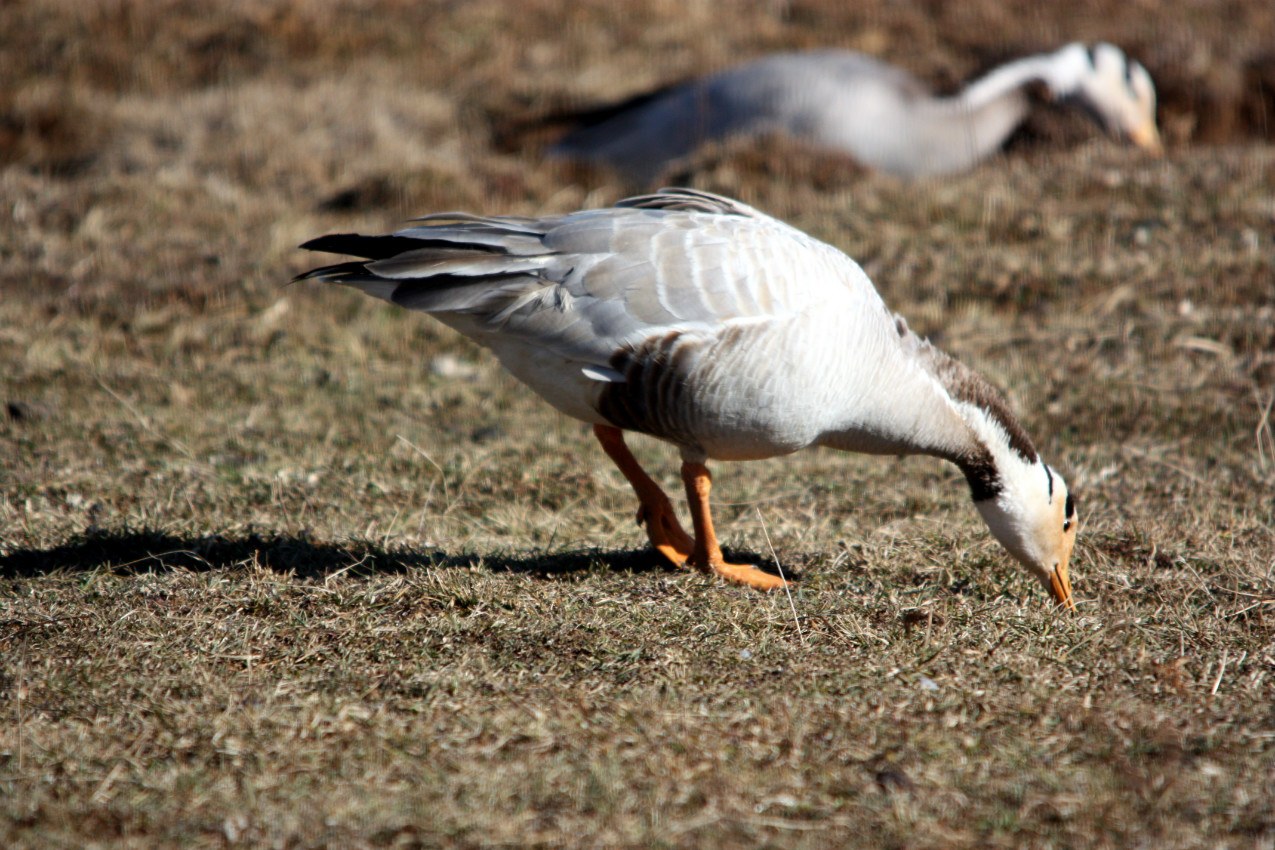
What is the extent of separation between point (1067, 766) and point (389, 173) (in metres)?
7.57

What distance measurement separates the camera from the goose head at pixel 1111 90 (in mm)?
9969

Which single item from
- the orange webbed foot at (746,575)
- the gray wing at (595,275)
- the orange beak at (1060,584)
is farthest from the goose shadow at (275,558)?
the orange beak at (1060,584)

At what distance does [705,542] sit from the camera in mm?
4250

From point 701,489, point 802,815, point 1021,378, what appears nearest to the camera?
point 802,815

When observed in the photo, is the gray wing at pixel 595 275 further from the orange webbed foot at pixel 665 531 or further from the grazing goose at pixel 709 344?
the orange webbed foot at pixel 665 531

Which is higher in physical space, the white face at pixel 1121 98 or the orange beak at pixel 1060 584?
the white face at pixel 1121 98

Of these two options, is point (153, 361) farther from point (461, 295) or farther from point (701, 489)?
point (701, 489)

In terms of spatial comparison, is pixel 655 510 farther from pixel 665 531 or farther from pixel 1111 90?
pixel 1111 90

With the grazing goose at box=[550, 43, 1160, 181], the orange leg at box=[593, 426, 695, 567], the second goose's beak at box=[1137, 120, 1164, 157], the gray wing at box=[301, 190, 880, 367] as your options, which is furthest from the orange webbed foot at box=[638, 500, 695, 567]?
the second goose's beak at box=[1137, 120, 1164, 157]

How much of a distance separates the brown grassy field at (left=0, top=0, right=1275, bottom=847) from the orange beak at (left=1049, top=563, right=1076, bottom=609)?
0.17 ft

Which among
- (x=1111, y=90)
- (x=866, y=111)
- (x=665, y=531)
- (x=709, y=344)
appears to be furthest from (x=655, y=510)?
(x=1111, y=90)

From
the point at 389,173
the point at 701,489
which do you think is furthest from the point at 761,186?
the point at 701,489

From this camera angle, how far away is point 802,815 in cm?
272

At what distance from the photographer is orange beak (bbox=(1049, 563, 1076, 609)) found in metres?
4.12
